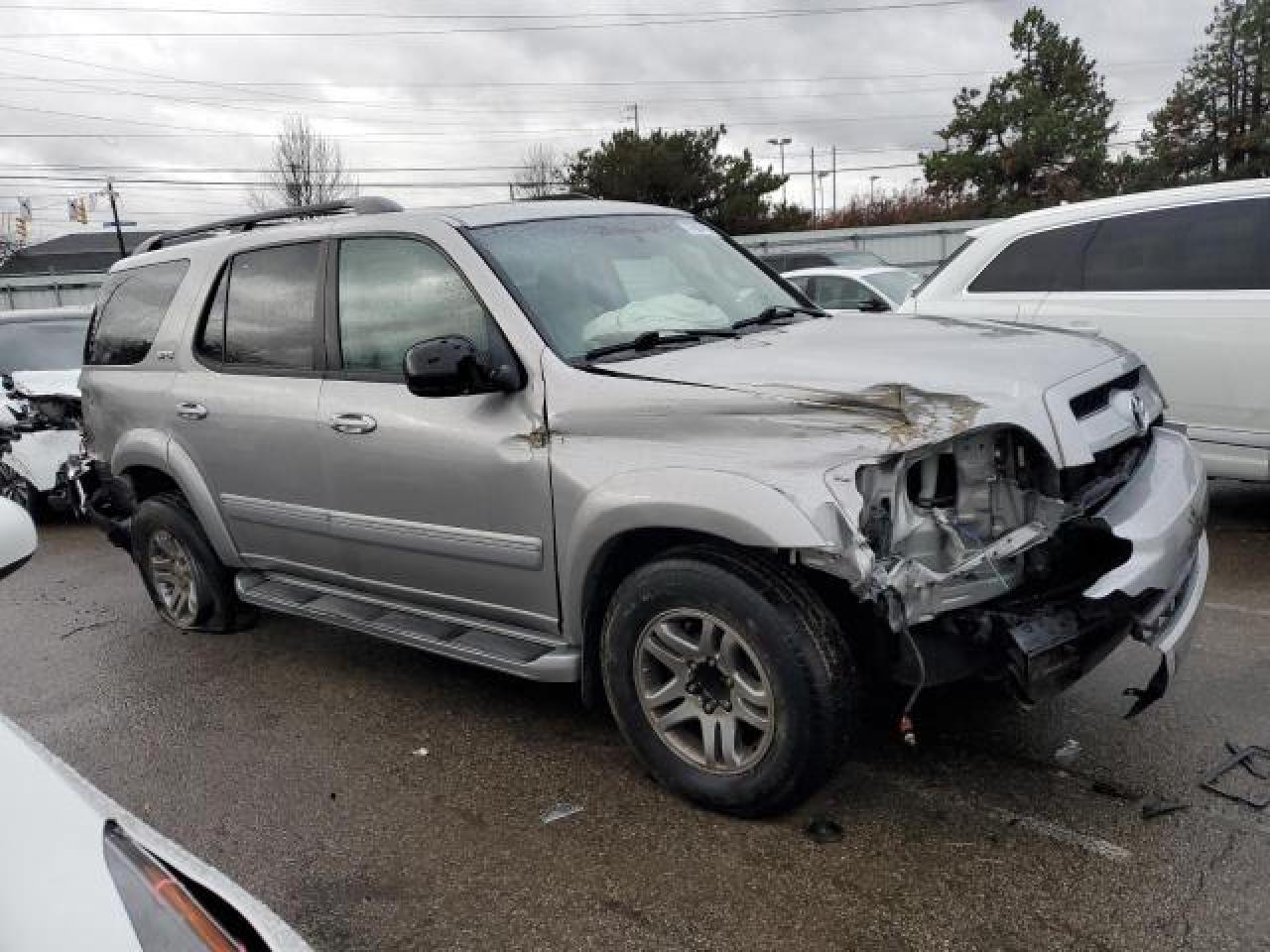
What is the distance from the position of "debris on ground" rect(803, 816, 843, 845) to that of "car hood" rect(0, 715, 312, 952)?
1859 mm

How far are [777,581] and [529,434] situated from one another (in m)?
0.98

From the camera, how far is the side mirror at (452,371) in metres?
3.32

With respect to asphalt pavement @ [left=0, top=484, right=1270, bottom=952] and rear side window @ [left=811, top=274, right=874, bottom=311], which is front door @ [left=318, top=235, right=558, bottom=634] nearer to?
asphalt pavement @ [left=0, top=484, right=1270, bottom=952]

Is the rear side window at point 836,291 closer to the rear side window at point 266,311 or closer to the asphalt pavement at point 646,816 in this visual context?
the asphalt pavement at point 646,816

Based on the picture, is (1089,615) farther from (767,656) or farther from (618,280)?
(618,280)

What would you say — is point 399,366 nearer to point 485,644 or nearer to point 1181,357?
point 485,644

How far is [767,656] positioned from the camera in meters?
2.92

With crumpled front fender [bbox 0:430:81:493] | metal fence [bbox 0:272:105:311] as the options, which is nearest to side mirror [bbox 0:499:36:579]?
crumpled front fender [bbox 0:430:81:493]

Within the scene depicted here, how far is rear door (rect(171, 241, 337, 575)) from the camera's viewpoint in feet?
13.9

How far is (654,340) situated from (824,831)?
167 centimetres

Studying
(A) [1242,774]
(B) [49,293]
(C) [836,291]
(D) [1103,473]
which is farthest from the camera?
(B) [49,293]

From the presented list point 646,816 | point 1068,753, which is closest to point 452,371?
point 646,816

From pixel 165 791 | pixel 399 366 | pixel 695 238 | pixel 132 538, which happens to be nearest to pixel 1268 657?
pixel 695 238

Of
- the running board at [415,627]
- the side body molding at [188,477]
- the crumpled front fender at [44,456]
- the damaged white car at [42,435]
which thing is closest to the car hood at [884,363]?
the running board at [415,627]
